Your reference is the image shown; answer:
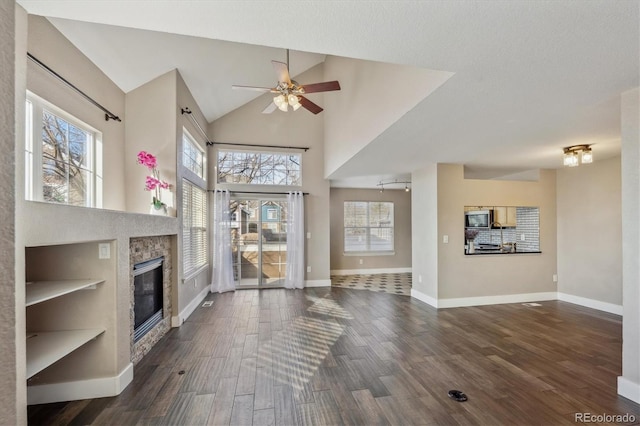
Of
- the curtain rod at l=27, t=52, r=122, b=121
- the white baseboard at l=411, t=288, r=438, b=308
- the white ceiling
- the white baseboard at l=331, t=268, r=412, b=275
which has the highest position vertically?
the curtain rod at l=27, t=52, r=122, b=121

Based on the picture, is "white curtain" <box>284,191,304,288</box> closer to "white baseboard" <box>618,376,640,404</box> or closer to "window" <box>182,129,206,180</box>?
"window" <box>182,129,206,180</box>

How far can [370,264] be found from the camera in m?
8.34

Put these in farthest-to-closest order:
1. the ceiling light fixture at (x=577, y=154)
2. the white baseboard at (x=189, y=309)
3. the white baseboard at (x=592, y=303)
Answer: the white baseboard at (x=592, y=303), the white baseboard at (x=189, y=309), the ceiling light fixture at (x=577, y=154)

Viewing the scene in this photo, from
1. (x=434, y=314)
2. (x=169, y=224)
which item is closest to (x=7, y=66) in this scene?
(x=169, y=224)

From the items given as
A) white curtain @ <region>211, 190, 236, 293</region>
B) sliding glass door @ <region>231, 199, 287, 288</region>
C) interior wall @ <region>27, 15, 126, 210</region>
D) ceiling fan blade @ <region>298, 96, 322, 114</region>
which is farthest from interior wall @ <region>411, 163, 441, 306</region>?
interior wall @ <region>27, 15, 126, 210</region>

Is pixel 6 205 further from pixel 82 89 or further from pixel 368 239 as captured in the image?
pixel 368 239

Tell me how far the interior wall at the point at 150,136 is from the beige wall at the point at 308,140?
2.34 metres

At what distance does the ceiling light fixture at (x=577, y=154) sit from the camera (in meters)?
→ 3.76

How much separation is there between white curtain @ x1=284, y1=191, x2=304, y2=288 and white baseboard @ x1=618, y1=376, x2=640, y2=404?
4970 millimetres

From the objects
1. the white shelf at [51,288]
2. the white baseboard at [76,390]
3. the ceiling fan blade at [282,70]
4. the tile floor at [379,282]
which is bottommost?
the tile floor at [379,282]

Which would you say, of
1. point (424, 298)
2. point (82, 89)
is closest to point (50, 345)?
→ point (82, 89)

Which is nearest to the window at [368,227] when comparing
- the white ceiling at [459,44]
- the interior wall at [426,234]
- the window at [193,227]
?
the interior wall at [426,234]

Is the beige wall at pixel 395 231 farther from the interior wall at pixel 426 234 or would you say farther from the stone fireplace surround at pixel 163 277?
the stone fireplace surround at pixel 163 277

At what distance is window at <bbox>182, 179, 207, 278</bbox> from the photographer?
4619 millimetres
